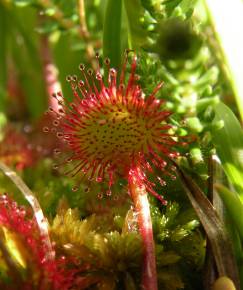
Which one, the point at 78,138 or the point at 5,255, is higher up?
the point at 78,138

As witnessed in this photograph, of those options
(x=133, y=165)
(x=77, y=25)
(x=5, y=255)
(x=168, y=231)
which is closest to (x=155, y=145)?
(x=133, y=165)

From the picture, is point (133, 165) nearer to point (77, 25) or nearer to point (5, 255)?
point (5, 255)

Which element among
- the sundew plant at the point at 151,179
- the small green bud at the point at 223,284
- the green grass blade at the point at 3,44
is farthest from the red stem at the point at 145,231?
the green grass blade at the point at 3,44

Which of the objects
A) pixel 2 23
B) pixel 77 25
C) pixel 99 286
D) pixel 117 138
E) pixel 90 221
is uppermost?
pixel 2 23

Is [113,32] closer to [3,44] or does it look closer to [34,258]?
[34,258]

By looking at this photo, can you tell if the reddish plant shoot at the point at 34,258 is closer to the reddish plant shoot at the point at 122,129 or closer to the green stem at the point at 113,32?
the reddish plant shoot at the point at 122,129

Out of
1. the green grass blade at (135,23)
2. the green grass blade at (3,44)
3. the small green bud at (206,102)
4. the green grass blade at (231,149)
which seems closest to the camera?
the small green bud at (206,102)

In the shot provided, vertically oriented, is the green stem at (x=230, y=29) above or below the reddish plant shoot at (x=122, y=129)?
above
